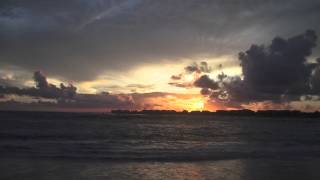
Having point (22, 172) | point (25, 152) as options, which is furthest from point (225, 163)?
point (25, 152)

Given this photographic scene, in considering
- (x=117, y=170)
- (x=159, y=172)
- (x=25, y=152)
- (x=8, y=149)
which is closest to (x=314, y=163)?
(x=159, y=172)

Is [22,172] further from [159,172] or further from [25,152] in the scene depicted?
[25,152]

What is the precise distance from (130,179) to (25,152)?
1404 centimetres

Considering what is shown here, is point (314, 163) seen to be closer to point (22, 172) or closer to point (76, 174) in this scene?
point (76, 174)

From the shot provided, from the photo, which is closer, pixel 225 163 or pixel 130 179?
pixel 130 179

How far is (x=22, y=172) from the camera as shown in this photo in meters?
21.1

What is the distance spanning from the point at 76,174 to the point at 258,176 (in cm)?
925

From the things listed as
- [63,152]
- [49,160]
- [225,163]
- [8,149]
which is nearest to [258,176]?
[225,163]

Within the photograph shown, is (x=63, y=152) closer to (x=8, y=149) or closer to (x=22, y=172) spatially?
(x=8, y=149)

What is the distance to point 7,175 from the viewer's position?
65.2ft

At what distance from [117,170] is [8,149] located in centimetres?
1393

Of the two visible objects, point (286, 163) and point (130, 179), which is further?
point (286, 163)

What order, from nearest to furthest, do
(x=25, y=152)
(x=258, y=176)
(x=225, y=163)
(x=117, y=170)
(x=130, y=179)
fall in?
(x=130, y=179) < (x=258, y=176) < (x=117, y=170) < (x=225, y=163) < (x=25, y=152)

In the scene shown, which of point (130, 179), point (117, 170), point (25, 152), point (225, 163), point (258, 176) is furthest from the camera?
point (25, 152)
